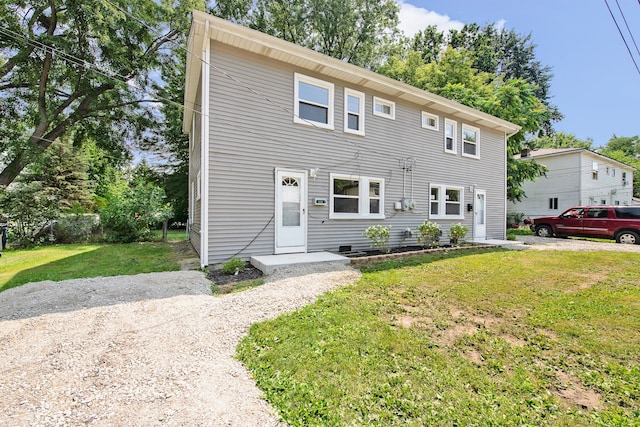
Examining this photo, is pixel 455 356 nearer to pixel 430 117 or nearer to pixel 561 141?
pixel 430 117

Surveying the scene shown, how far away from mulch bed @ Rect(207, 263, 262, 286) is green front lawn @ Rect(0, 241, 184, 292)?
1.16 meters

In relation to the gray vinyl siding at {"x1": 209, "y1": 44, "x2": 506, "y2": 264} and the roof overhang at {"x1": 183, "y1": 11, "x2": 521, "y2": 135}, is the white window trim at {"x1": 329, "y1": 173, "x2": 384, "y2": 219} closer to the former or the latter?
the gray vinyl siding at {"x1": 209, "y1": 44, "x2": 506, "y2": 264}

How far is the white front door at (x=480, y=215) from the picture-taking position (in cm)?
1193

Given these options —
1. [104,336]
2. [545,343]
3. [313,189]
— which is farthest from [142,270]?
[545,343]

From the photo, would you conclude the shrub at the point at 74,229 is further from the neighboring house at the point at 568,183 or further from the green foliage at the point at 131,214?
the neighboring house at the point at 568,183

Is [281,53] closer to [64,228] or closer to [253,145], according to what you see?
[253,145]

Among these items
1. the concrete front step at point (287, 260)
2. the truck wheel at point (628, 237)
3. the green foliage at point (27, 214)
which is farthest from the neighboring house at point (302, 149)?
the truck wheel at point (628, 237)

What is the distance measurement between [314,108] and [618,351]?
750 cm

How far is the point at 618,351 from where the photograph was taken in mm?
2809

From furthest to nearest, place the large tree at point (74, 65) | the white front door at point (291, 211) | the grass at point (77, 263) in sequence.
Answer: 1. the large tree at point (74, 65)
2. the white front door at point (291, 211)
3. the grass at point (77, 263)

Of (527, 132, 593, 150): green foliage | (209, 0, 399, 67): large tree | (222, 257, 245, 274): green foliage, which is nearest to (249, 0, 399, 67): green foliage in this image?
(209, 0, 399, 67): large tree

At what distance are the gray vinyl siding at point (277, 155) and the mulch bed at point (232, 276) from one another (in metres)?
0.70

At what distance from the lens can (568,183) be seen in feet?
67.9

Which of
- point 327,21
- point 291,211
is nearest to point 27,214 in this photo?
point 291,211
